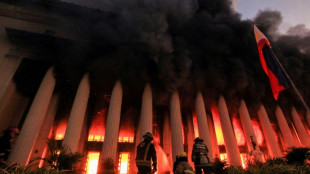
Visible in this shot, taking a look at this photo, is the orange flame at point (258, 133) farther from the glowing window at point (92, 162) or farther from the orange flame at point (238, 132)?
the glowing window at point (92, 162)

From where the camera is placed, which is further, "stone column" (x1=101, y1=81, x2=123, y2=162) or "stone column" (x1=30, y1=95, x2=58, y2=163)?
"stone column" (x1=30, y1=95, x2=58, y2=163)

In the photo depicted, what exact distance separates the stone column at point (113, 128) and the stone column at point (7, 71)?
8.55 meters

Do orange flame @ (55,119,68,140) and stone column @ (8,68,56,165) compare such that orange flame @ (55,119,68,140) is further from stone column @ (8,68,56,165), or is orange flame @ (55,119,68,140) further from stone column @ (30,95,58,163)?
stone column @ (8,68,56,165)

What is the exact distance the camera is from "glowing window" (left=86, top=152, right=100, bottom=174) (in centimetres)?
1476

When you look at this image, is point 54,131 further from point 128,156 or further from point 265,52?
point 265,52

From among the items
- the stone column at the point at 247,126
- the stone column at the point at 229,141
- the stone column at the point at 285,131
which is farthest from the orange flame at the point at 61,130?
the stone column at the point at 285,131

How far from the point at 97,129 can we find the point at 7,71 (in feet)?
30.4

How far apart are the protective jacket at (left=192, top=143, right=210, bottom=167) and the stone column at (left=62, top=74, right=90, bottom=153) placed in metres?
8.74

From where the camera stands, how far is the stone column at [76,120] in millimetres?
11691

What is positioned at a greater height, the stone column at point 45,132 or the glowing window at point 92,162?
the stone column at point 45,132

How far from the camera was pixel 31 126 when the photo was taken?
11680 millimetres

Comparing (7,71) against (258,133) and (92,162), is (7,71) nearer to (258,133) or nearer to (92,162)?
(92,162)

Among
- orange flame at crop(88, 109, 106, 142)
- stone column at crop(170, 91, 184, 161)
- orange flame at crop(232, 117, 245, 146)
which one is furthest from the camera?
orange flame at crop(232, 117, 245, 146)

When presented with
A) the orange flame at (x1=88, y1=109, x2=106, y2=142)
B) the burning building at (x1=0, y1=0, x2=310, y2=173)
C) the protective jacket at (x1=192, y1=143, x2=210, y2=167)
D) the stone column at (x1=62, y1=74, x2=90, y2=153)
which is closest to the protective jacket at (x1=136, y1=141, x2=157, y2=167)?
the protective jacket at (x1=192, y1=143, x2=210, y2=167)
